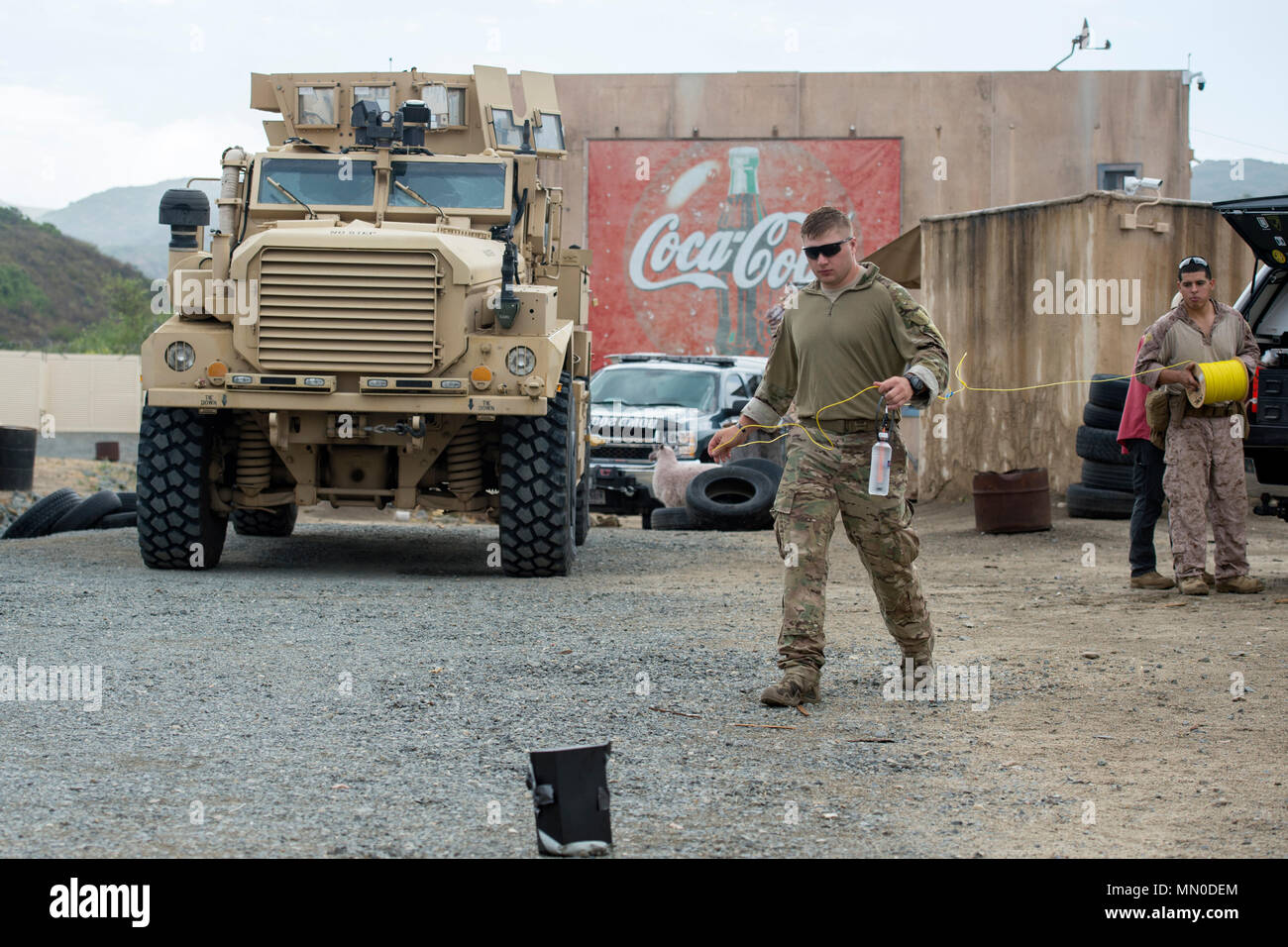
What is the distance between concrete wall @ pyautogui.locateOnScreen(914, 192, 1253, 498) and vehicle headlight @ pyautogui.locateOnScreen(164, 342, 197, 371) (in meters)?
9.27

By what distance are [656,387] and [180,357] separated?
8218 mm

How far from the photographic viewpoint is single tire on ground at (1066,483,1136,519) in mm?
14008

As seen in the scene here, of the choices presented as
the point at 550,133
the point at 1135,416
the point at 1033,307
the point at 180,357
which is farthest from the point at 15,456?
the point at 1135,416

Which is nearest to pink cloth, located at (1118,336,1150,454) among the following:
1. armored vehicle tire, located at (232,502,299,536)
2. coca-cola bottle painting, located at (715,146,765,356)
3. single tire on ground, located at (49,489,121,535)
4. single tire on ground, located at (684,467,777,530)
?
single tire on ground, located at (684,467,777,530)

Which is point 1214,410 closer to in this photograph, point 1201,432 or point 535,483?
point 1201,432

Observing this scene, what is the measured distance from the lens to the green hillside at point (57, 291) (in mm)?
67938

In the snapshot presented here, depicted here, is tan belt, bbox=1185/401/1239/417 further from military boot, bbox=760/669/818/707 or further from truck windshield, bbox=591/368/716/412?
truck windshield, bbox=591/368/716/412

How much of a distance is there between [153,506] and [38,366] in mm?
28246

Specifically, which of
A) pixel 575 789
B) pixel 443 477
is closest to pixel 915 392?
pixel 575 789

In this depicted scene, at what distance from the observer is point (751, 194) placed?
1129 inches

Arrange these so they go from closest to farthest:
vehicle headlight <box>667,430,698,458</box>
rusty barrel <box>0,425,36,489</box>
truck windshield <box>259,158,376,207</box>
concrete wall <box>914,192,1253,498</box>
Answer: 1. truck windshield <box>259,158,376,207</box>
2. concrete wall <box>914,192,1253,498</box>
3. vehicle headlight <box>667,430,698,458</box>
4. rusty barrel <box>0,425,36,489</box>

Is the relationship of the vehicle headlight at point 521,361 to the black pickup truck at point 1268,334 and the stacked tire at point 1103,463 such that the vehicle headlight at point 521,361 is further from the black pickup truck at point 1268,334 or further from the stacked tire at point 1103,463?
the stacked tire at point 1103,463

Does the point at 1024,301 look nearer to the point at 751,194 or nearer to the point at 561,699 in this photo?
the point at 561,699

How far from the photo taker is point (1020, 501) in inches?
528
